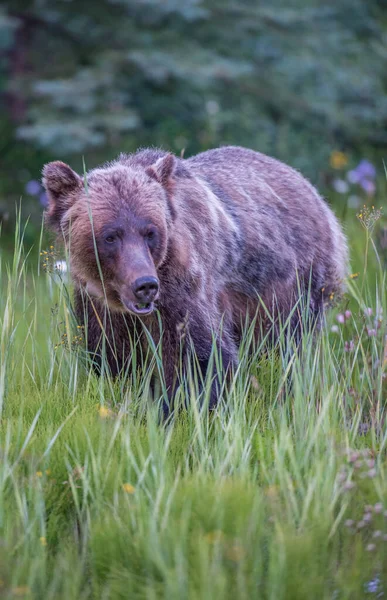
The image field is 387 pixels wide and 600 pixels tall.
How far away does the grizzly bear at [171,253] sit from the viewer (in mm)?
4180

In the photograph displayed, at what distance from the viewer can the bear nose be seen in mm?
3930

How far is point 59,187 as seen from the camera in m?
4.47

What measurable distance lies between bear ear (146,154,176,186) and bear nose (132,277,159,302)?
2.35 ft

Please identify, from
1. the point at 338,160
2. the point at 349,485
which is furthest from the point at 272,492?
the point at 338,160

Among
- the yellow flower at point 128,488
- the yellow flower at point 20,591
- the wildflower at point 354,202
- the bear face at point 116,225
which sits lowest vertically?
the wildflower at point 354,202

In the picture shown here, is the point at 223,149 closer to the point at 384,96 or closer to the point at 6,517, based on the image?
the point at 6,517

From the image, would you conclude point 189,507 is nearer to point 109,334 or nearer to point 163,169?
point 109,334

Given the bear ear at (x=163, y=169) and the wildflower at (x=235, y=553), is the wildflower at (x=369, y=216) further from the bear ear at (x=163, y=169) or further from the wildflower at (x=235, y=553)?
the wildflower at (x=235, y=553)

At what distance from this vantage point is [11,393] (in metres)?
3.94

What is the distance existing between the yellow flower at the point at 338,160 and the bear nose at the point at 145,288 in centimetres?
665

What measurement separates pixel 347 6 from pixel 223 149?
6370 millimetres

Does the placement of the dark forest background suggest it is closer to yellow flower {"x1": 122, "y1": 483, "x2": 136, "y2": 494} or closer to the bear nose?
the bear nose

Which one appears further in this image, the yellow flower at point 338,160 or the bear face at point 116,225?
the yellow flower at point 338,160

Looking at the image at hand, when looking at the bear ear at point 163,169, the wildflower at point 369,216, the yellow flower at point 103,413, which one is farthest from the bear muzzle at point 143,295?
the wildflower at point 369,216
